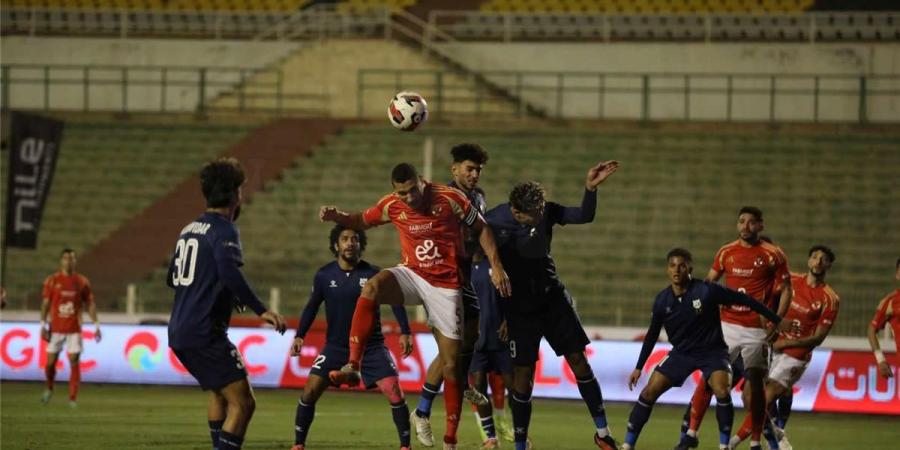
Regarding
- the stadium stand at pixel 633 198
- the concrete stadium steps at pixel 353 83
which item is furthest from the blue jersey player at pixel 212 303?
the concrete stadium steps at pixel 353 83

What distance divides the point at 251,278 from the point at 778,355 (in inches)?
587

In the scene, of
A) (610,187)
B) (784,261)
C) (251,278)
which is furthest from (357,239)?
(610,187)

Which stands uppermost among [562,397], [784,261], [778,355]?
[784,261]

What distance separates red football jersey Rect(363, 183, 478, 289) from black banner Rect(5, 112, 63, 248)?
38.6 feet

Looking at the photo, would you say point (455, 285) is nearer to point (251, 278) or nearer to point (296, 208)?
point (251, 278)

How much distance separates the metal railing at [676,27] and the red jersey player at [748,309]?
1958 centimetres

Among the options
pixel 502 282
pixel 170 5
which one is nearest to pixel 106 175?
pixel 170 5

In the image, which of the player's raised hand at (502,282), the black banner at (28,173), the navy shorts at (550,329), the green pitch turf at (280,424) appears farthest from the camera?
the black banner at (28,173)

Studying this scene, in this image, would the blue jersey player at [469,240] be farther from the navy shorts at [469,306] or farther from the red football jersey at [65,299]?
the red football jersey at [65,299]

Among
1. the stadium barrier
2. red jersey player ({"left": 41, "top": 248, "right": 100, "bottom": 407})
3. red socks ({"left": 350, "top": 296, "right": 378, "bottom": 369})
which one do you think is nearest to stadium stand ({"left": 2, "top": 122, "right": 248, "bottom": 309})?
the stadium barrier

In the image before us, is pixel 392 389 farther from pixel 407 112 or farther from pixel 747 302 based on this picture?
pixel 747 302

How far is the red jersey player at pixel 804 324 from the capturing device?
1584 cm

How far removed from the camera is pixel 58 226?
31844 mm

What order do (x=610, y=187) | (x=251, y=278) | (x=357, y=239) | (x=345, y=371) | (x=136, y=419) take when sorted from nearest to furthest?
(x=345, y=371)
(x=357, y=239)
(x=136, y=419)
(x=251, y=278)
(x=610, y=187)
